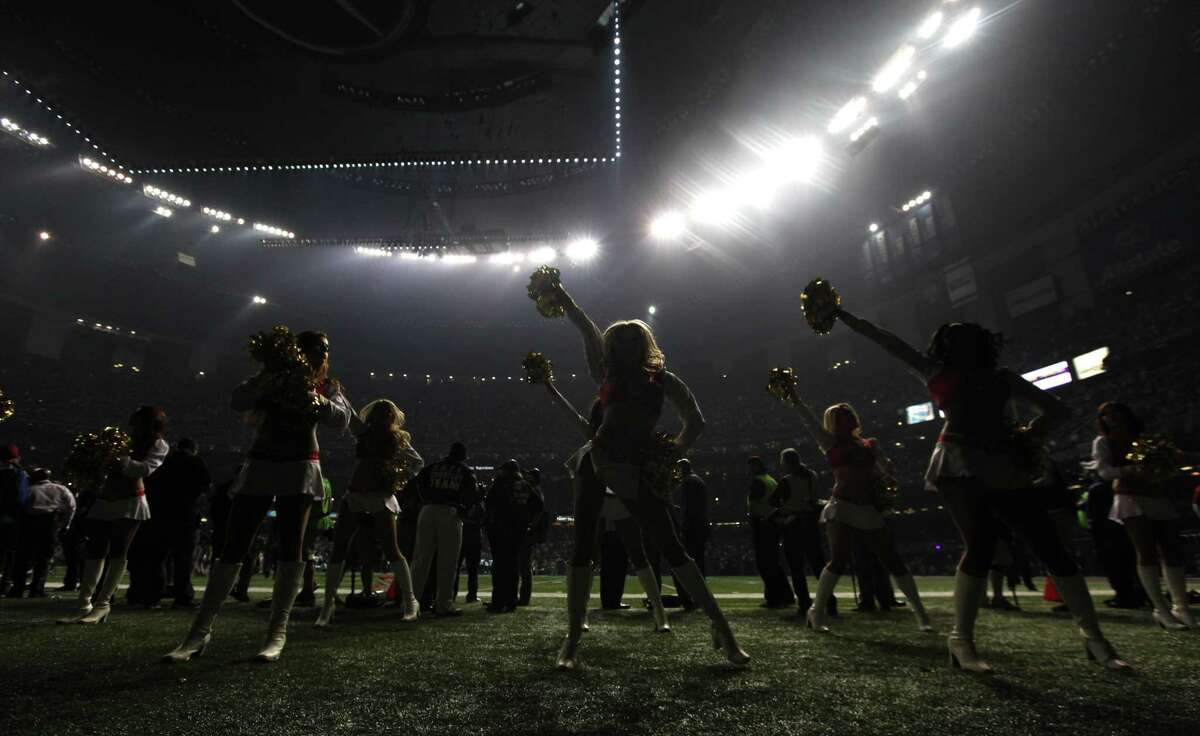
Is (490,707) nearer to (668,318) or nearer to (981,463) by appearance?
(981,463)

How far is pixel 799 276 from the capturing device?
3331 centimetres

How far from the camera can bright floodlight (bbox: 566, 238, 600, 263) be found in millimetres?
29819

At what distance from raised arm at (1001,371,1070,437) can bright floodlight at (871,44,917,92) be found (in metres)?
20.1

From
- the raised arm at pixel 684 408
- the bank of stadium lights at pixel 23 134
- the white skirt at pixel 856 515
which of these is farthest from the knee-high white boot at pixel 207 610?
the bank of stadium lights at pixel 23 134

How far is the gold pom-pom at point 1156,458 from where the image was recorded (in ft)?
15.3

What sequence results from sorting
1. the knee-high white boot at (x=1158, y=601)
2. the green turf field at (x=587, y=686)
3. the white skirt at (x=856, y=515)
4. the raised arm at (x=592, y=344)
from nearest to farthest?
the green turf field at (x=587, y=686), the raised arm at (x=592, y=344), the knee-high white boot at (x=1158, y=601), the white skirt at (x=856, y=515)

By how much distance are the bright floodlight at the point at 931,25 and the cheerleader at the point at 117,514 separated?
21.9 metres

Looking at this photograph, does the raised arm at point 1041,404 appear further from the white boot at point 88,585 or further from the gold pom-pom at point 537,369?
the white boot at point 88,585

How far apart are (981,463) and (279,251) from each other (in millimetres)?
35514

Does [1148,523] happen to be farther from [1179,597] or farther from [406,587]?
[406,587]

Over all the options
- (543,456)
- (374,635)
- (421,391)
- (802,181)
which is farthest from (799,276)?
(374,635)

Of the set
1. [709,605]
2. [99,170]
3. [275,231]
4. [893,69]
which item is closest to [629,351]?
[709,605]

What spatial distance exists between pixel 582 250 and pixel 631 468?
28.9 m

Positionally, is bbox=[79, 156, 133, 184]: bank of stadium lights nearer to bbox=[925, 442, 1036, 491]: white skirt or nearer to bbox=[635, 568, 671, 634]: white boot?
bbox=[635, 568, 671, 634]: white boot
